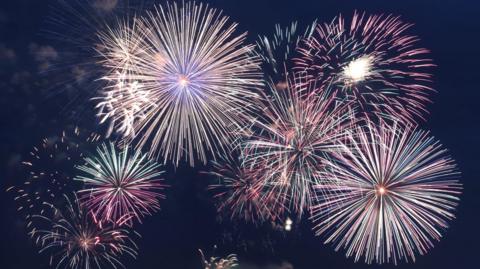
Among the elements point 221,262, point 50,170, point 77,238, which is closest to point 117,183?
point 77,238

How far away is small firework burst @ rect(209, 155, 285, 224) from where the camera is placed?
965 centimetres

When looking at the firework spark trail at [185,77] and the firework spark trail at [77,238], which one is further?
the firework spark trail at [77,238]

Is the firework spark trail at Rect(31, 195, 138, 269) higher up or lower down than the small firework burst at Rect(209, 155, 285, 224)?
lower down

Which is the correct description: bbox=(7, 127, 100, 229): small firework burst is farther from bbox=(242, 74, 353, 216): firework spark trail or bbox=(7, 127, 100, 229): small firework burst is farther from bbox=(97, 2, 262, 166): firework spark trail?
bbox=(242, 74, 353, 216): firework spark trail

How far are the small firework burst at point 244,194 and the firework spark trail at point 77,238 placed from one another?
11.2 ft

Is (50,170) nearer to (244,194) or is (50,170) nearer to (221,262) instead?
(244,194)

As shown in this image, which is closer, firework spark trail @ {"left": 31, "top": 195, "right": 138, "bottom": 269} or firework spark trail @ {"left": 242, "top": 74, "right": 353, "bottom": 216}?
firework spark trail @ {"left": 242, "top": 74, "right": 353, "bottom": 216}

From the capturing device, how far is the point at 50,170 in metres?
11.4

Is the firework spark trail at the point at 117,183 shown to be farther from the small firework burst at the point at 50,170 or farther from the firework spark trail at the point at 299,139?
the firework spark trail at the point at 299,139

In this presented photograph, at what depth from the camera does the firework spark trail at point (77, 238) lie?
33.5 ft

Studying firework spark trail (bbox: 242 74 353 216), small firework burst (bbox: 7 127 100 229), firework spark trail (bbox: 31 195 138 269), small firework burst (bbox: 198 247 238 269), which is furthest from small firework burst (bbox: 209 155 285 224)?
small firework burst (bbox: 7 127 100 229)

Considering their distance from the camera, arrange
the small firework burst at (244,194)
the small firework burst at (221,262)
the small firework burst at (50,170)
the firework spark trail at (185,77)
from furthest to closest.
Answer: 1. the small firework burst at (221,262)
2. the small firework burst at (50,170)
3. the small firework burst at (244,194)
4. the firework spark trail at (185,77)

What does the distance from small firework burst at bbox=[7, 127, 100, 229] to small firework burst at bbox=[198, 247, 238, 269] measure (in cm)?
500

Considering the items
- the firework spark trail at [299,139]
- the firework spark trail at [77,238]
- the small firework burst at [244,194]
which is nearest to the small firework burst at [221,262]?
the small firework burst at [244,194]
